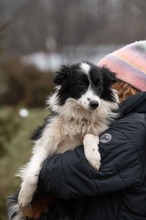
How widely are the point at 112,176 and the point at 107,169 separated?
0.18 ft

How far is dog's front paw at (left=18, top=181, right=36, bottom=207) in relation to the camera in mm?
4000

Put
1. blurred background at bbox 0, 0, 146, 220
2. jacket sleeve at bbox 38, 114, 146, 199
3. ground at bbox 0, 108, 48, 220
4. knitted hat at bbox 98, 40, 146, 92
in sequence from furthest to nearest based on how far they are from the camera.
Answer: blurred background at bbox 0, 0, 146, 220 < ground at bbox 0, 108, 48, 220 < knitted hat at bbox 98, 40, 146, 92 < jacket sleeve at bbox 38, 114, 146, 199

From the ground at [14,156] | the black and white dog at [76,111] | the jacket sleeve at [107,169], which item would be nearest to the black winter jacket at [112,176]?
the jacket sleeve at [107,169]

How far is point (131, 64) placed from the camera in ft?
13.8

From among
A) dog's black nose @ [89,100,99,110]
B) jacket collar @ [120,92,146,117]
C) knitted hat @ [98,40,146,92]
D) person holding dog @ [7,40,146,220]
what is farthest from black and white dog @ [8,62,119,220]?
person holding dog @ [7,40,146,220]

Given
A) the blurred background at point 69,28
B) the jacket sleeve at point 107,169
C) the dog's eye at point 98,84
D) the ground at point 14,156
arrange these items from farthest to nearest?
the blurred background at point 69,28, the ground at point 14,156, the dog's eye at point 98,84, the jacket sleeve at point 107,169

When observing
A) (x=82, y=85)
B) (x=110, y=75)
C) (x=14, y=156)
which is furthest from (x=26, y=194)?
(x=14, y=156)

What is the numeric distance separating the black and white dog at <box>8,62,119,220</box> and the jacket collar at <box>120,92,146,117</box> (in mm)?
247

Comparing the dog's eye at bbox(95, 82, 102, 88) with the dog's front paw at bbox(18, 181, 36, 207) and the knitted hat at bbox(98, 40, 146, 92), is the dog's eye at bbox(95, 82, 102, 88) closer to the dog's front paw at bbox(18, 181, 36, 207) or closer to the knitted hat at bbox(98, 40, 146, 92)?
the knitted hat at bbox(98, 40, 146, 92)

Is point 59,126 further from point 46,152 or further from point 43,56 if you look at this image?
point 43,56

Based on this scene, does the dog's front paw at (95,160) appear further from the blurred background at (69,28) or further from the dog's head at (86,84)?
the blurred background at (69,28)

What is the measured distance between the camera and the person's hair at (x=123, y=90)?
164 inches

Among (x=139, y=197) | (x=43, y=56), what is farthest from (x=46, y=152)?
(x=43, y=56)

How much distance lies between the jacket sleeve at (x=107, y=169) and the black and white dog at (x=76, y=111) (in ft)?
1.38
